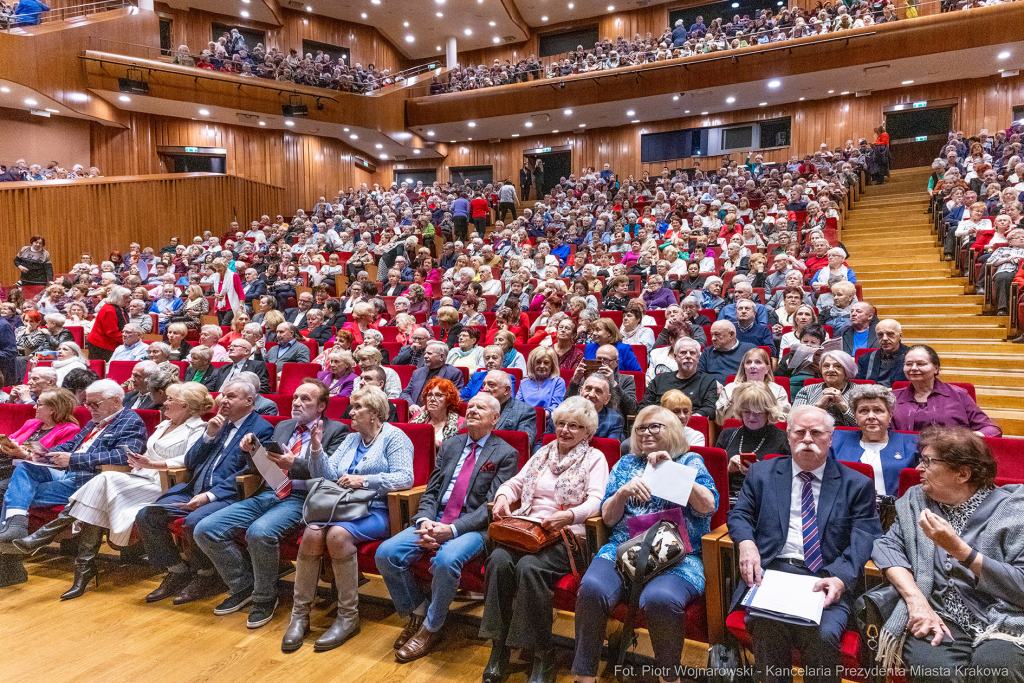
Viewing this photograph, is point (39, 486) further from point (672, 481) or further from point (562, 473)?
point (672, 481)

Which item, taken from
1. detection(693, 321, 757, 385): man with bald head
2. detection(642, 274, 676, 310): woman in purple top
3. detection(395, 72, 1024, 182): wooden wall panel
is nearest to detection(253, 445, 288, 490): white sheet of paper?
detection(693, 321, 757, 385): man with bald head

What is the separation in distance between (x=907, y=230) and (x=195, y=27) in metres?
11.9

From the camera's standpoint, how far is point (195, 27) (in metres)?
11.5

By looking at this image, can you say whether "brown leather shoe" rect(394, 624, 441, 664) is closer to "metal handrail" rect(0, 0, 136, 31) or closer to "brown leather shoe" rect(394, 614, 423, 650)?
"brown leather shoe" rect(394, 614, 423, 650)

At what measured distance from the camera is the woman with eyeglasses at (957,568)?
1.25 meters

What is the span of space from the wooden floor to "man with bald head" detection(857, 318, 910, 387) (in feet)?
5.18

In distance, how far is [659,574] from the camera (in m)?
1.61

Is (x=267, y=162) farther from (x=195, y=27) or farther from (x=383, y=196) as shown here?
(x=383, y=196)

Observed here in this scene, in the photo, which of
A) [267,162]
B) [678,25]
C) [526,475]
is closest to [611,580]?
[526,475]

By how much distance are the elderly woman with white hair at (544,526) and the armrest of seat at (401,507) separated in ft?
1.08

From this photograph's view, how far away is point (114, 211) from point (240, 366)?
6.67 metres

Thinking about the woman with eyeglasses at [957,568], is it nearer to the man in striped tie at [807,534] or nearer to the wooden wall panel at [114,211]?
the man in striped tie at [807,534]

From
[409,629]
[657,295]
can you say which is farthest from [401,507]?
[657,295]

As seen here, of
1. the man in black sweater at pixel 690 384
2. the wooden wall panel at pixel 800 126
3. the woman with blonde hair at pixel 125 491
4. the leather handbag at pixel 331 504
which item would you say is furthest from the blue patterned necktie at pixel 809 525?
the wooden wall panel at pixel 800 126
